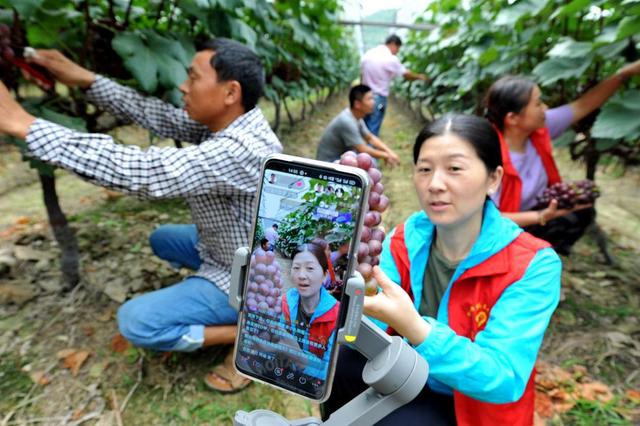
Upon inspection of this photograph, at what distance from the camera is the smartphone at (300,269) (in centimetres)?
76

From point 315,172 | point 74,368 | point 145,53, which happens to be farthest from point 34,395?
point 315,172

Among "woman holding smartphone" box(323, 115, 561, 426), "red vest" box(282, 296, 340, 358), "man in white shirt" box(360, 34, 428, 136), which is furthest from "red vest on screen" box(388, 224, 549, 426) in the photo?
"man in white shirt" box(360, 34, 428, 136)

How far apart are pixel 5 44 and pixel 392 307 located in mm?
1750

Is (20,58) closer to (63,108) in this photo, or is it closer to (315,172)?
(63,108)

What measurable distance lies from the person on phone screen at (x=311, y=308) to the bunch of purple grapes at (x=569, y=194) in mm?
2149

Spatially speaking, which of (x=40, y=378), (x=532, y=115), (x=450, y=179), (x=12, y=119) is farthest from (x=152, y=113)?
(x=532, y=115)

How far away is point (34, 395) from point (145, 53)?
1599 millimetres

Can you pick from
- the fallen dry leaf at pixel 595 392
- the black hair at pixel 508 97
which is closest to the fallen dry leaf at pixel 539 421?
the fallen dry leaf at pixel 595 392

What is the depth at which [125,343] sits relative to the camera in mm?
2311

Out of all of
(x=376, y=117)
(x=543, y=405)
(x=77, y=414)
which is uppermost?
(x=376, y=117)

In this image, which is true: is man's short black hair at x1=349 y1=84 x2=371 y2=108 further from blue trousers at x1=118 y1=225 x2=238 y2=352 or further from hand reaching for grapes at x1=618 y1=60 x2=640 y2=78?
blue trousers at x1=118 y1=225 x2=238 y2=352

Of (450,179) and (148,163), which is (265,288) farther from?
(148,163)

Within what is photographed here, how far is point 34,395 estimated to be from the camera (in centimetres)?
198

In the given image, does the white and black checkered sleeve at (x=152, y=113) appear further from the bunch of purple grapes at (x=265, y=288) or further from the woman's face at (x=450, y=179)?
the bunch of purple grapes at (x=265, y=288)
